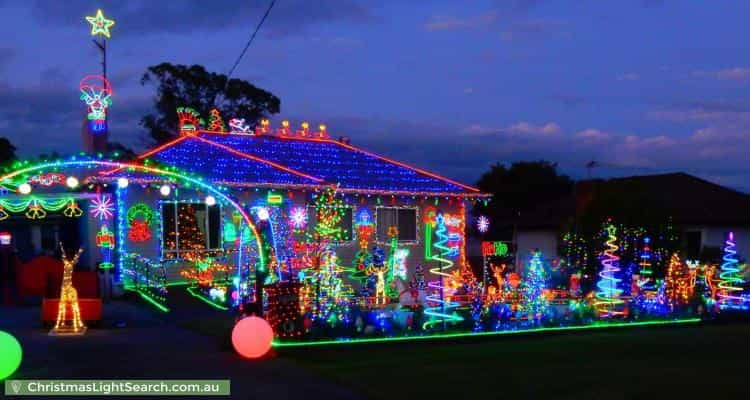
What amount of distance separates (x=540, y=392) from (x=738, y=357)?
448cm

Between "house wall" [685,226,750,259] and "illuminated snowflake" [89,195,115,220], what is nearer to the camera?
"illuminated snowflake" [89,195,115,220]

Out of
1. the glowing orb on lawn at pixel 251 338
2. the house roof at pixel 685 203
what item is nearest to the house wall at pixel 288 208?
the house roof at pixel 685 203

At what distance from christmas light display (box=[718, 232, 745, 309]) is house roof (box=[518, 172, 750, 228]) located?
20.0 feet

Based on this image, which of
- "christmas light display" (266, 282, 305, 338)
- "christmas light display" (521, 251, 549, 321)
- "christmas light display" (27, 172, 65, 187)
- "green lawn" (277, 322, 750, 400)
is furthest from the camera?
"christmas light display" (521, 251, 549, 321)

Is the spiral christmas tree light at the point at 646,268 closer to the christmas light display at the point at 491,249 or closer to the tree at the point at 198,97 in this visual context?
the christmas light display at the point at 491,249

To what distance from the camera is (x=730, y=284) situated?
61.3ft

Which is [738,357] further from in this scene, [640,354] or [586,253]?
[586,253]

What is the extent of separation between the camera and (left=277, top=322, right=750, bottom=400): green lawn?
877cm

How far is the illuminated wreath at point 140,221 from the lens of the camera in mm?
19250

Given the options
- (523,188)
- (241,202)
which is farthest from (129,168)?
(523,188)

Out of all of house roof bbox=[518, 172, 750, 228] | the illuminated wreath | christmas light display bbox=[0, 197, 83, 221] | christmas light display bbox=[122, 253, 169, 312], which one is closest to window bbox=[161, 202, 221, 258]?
the illuminated wreath

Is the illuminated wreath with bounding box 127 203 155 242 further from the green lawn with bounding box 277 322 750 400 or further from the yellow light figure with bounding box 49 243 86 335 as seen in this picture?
the green lawn with bounding box 277 322 750 400

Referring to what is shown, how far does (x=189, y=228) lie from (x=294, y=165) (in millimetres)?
3902

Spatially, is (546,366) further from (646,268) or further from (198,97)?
(198,97)
